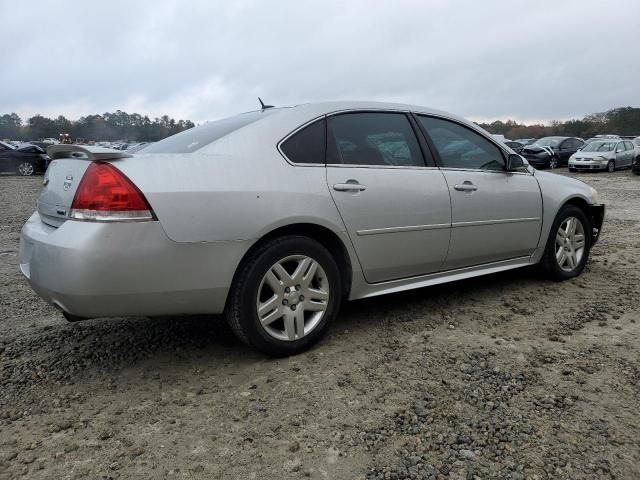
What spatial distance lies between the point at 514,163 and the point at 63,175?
3.09m

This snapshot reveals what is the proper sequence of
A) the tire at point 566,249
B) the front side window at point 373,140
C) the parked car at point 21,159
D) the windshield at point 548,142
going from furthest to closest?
the windshield at point 548,142 → the parked car at point 21,159 → the tire at point 566,249 → the front side window at point 373,140

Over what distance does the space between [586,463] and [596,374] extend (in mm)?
846

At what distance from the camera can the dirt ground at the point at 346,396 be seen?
2.01 metres

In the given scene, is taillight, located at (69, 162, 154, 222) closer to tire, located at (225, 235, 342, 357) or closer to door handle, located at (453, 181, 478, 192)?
tire, located at (225, 235, 342, 357)

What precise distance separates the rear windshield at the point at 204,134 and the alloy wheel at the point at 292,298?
31.9 inches

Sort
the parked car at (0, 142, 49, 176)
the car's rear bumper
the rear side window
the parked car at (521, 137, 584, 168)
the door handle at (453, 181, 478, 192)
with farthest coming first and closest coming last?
1. the parked car at (521, 137, 584, 168)
2. the parked car at (0, 142, 49, 176)
3. the door handle at (453, 181, 478, 192)
4. the rear side window
5. the car's rear bumper

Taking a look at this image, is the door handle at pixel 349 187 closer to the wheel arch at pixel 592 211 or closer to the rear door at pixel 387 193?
the rear door at pixel 387 193

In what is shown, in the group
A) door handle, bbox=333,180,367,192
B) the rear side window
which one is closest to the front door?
door handle, bbox=333,180,367,192

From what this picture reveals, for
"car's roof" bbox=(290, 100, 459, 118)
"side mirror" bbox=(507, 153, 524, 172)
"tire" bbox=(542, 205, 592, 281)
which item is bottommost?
"tire" bbox=(542, 205, 592, 281)

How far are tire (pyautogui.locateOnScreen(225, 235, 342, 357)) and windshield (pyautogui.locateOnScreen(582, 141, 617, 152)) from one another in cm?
2138

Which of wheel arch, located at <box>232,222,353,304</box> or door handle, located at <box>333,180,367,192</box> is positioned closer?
wheel arch, located at <box>232,222,353,304</box>

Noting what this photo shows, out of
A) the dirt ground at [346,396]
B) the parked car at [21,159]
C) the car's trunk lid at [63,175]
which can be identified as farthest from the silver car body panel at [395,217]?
the parked car at [21,159]

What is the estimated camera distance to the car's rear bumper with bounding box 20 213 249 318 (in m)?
2.40

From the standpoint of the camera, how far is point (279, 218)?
278cm
